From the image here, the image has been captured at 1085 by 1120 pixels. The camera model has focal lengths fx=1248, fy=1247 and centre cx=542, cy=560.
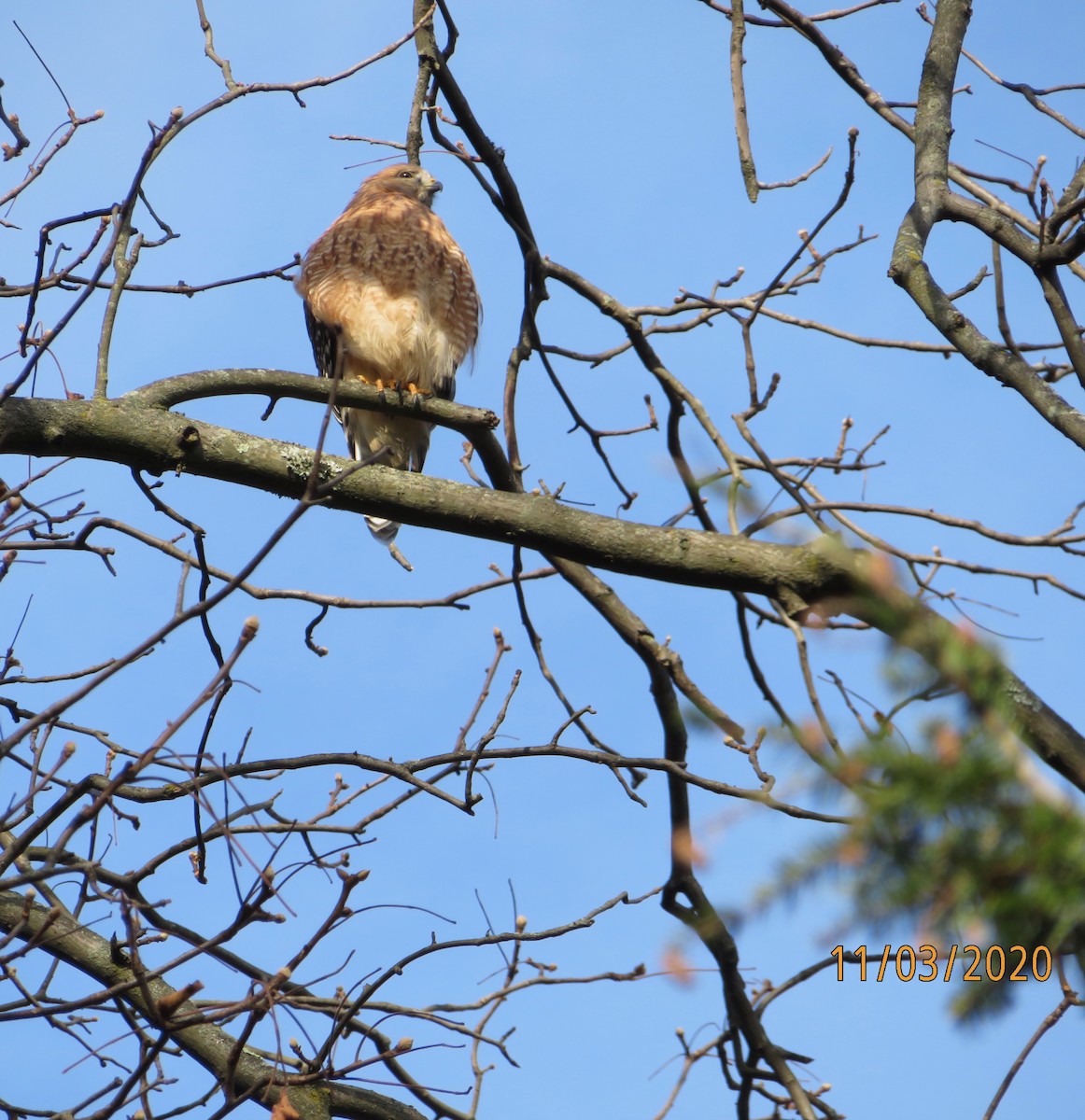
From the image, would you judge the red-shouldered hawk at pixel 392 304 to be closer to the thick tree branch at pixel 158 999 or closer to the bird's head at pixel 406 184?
the bird's head at pixel 406 184

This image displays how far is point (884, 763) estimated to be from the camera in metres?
1.05

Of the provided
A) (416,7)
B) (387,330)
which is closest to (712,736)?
(416,7)

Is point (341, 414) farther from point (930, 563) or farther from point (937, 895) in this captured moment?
point (937, 895)

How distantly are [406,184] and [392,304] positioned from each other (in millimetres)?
995

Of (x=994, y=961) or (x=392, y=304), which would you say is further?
(x=392, y=304)

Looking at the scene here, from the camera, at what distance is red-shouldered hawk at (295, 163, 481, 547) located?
16.5ft

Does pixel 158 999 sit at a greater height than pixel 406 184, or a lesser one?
lesser

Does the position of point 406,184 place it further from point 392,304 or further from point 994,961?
point 994,961

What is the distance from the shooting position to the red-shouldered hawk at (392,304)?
502 cm

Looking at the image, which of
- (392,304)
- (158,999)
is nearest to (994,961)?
(158,999)

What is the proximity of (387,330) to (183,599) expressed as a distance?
200cm

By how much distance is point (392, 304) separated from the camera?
5.04 meters

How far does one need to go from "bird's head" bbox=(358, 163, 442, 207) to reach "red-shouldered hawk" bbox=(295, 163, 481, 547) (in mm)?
234

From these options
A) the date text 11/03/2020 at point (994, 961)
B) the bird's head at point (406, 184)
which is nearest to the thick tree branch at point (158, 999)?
the date text 11/03/2020 at point (994, 961)
